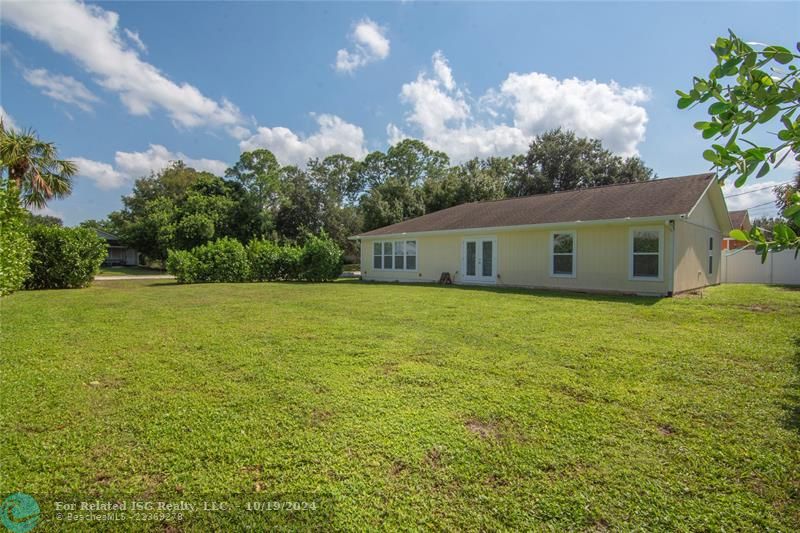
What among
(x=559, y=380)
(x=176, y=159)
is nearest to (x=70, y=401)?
(x=559, y=380)

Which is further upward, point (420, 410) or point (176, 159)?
point (176, 159)

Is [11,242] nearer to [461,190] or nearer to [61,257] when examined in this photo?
[61,257]

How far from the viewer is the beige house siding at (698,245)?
1136cm

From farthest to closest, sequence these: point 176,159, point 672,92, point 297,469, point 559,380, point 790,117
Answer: point 176,159, point 559,380, point 297,469, point 672,92, point 790,117

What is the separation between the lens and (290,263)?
727 inches

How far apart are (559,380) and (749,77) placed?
10.5 feet

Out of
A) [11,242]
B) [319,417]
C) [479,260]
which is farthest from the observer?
[479,260]

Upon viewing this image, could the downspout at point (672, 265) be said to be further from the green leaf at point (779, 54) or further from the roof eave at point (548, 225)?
the green leaf at point (779, 54)

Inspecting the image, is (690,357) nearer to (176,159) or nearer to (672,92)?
(672,92)

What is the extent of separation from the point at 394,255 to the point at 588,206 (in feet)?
28.5

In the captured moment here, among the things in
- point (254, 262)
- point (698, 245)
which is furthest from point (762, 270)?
point (254, 262)

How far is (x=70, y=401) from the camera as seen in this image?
319cm

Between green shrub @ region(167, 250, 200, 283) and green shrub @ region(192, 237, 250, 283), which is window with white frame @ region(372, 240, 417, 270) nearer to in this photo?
green shrub @ region(192, 237, 250, 283)

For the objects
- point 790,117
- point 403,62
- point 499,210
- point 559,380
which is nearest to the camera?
point 790,117
